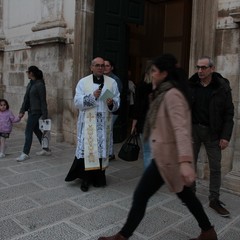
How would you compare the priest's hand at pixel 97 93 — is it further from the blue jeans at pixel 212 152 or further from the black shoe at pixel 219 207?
the black shoe at pixel 219 207

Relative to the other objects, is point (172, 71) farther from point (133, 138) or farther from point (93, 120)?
point (93, 120)

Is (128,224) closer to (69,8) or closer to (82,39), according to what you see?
(82,39)

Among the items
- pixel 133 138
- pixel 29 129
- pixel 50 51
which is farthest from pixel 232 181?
pixel 50 51

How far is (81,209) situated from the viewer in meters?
4.00

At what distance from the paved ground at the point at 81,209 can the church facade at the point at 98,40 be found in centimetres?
100

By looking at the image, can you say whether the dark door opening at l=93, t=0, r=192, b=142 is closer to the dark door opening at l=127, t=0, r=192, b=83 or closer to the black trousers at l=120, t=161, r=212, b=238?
the dark door opening at l=127, t=0, r=192, b=83

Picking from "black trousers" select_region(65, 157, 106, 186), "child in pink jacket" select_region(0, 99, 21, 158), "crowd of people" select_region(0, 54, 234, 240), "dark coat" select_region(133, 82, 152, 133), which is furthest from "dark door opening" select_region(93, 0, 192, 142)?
"dark coat" select_region(133, 82, 152, 133)

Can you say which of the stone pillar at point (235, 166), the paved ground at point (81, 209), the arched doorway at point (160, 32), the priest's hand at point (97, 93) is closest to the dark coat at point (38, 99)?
the paved ground at point (81, 209)

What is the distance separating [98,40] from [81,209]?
403 cm

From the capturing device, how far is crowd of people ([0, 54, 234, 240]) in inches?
108

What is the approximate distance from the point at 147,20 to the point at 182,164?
32.0 feet

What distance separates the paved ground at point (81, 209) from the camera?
11.3ft

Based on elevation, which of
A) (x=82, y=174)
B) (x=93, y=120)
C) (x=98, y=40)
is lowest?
(x=82, y=174)

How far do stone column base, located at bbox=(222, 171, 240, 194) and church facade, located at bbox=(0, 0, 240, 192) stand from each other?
0.01 m
